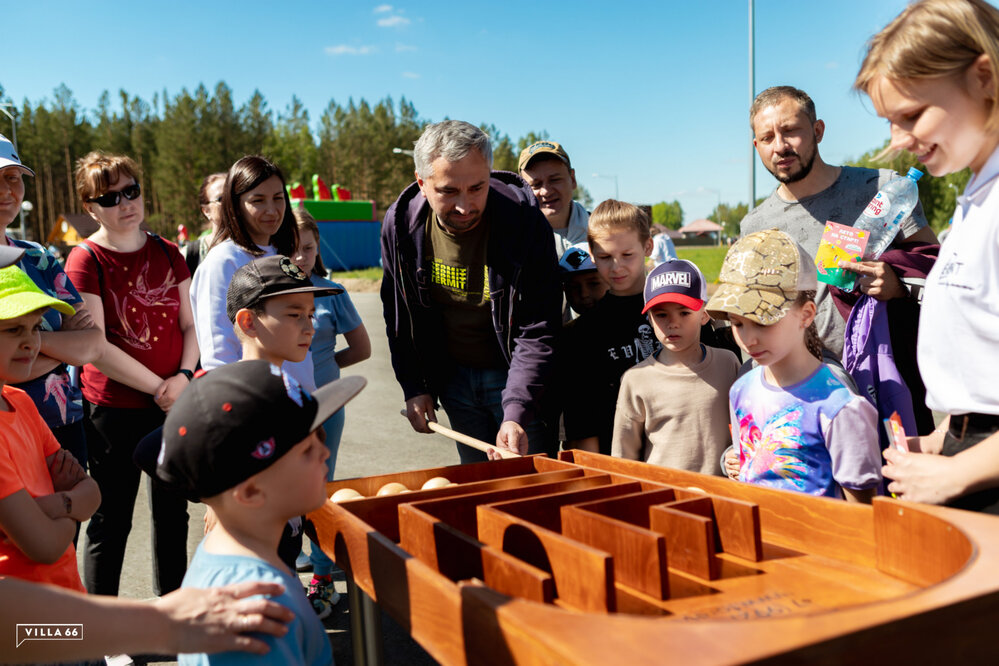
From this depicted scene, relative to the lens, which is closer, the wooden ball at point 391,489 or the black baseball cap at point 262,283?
the wooden ball at point 391,489

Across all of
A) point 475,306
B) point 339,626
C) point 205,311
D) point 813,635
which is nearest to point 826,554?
point 813,635

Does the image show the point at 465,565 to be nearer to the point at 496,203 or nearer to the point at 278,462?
the point at 278,462

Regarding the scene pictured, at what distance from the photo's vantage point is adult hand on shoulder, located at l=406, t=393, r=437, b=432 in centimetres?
328

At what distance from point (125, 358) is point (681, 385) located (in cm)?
230

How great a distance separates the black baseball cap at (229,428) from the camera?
1.40 metres

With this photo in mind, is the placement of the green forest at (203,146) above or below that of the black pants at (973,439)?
above

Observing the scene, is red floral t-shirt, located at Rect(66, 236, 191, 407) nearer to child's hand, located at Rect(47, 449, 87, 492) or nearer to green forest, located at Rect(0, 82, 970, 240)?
child's hand, located at Rect(47, 449, 87, 492)

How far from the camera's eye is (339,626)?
11.3 feet

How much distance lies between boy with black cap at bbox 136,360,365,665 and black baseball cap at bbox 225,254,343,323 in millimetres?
1014

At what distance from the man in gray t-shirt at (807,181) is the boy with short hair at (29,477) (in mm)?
2837

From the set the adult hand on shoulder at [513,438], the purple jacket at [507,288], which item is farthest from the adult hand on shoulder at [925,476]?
the purple jacket at [507,288]

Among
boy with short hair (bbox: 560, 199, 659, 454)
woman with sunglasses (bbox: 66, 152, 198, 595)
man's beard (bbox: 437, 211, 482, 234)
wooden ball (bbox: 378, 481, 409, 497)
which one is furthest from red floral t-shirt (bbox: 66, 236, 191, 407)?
boy with short hair (bbox: 560, 199, 659, 454)

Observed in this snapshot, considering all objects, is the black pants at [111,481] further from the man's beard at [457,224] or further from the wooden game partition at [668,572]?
the wooden game partition at [668,572]

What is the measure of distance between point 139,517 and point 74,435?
2.54 metres
